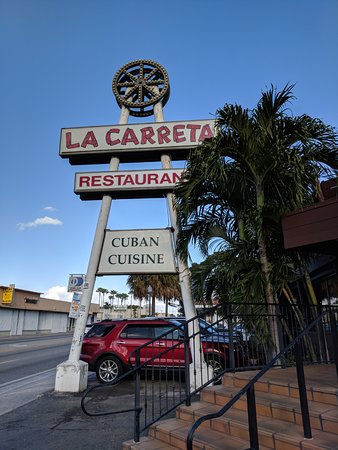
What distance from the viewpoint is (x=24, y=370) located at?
12.8 m

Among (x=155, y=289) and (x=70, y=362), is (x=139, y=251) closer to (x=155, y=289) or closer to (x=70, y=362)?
(x=70, y=362)

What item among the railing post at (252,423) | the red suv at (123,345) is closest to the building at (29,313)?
the red suv at (123,345)

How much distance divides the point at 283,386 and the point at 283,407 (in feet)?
1.73

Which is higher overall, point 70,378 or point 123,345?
point 123,345

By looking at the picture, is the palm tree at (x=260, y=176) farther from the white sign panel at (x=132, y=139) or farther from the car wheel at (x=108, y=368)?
the car wheel at (x=108, y=368)

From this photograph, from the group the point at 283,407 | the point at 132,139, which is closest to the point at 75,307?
the point at 132,139

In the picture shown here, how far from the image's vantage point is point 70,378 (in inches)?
328

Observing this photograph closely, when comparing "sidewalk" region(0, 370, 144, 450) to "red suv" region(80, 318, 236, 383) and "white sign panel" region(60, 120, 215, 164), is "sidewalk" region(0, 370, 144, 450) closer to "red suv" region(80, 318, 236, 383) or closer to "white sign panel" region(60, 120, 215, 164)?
"red suv" region(80, 318, 236, 383)

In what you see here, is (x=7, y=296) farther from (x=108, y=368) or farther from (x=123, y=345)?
(x=123, y=345)

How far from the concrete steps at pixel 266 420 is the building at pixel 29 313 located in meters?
36.6

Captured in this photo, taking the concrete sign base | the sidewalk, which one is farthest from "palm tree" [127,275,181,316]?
the sidewalk

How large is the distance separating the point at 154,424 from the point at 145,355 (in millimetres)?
4814

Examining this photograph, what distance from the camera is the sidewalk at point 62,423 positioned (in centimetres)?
502

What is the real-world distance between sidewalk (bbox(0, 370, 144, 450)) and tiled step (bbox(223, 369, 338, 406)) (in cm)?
186
